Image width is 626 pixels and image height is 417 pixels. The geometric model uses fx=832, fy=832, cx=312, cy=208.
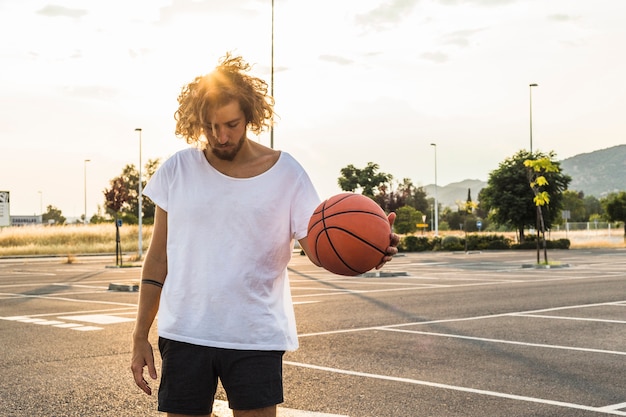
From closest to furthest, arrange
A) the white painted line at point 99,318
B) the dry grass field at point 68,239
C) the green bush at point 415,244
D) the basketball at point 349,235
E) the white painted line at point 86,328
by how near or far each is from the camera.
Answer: the basketball at point 349,235, the white painted line at point 86,328, the white painted line at point 99,318, the green bush at point 415,244, the dry grass field at point 68,239

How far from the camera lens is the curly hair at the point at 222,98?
3.32 metres

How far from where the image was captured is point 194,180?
3.39 m

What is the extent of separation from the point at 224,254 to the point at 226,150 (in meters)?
0.42

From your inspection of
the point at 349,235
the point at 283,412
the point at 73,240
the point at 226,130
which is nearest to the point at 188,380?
the point at 349,235

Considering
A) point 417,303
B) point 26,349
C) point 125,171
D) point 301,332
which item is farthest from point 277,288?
point 125,171

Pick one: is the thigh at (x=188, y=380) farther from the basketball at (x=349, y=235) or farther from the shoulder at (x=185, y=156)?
the shoulder at (x=185, y=156)

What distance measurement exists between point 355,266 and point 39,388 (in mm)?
5320

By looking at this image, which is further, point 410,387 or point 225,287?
point 410,387

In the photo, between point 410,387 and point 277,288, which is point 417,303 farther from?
point 277,288

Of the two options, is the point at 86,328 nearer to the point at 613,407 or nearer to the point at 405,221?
the point at 613,407

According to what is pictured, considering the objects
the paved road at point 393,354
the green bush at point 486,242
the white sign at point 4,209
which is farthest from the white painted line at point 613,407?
the green bush at point 486,242

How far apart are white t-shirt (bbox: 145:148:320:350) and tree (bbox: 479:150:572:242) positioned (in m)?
59.4

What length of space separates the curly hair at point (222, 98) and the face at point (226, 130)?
0.02 meters

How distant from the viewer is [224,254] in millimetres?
3299
